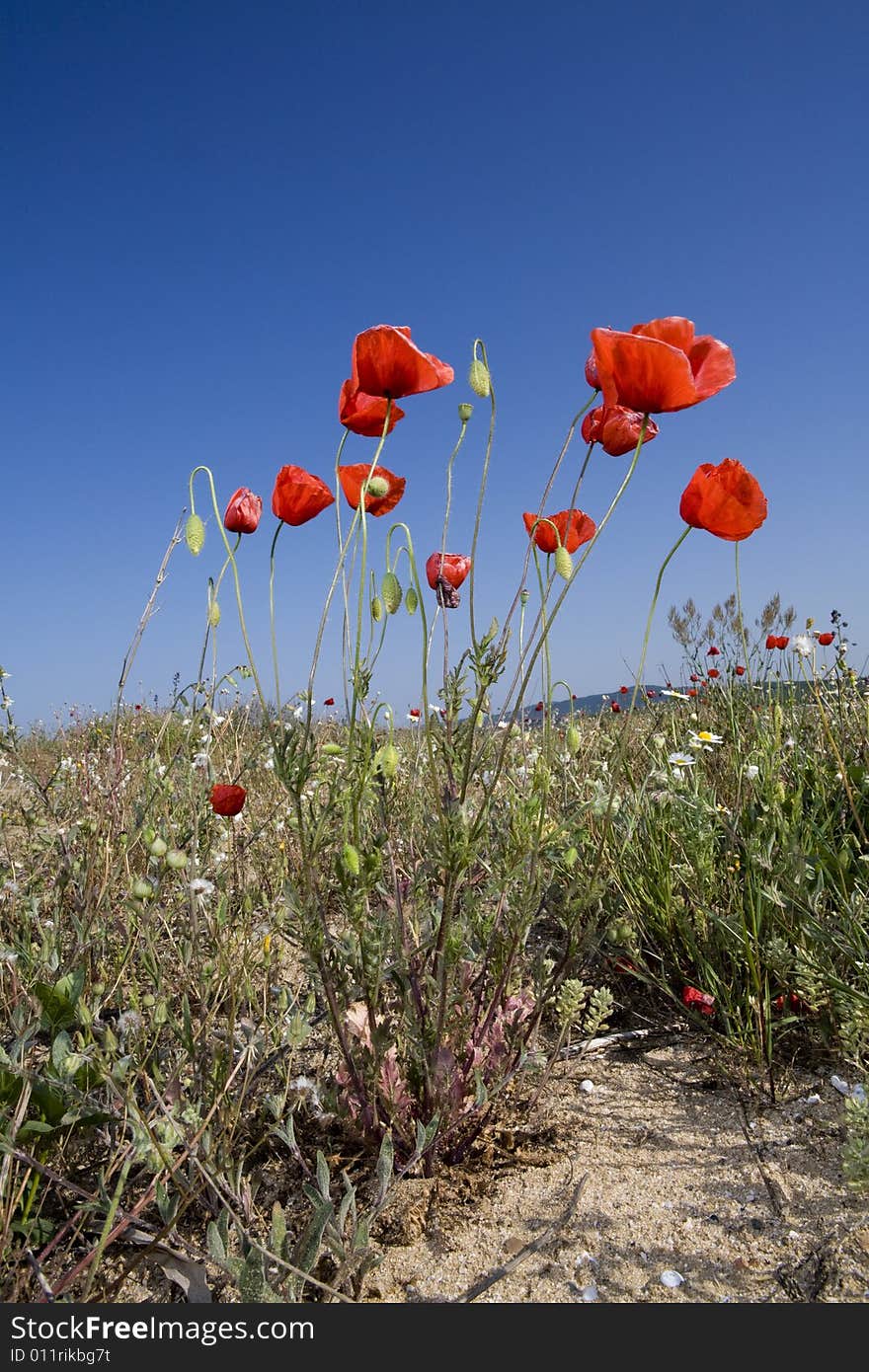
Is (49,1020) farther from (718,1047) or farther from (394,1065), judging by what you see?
(718,1047)

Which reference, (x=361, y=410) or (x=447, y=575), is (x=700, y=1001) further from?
(x=361, y=410)

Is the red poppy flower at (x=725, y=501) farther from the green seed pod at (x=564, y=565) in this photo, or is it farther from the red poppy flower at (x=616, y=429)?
the green seed pod at (x=564, y=565)

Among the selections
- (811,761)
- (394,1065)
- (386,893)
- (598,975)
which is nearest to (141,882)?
(386,893)

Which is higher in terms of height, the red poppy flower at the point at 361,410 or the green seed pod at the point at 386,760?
the red poppy flower at the point at 361,410

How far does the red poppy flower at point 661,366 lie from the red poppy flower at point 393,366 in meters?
0.30

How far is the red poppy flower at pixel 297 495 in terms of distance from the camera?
1595 millimetres

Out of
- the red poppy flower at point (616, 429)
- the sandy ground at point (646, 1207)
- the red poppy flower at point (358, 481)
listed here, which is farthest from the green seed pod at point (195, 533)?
the sandy ground at point (646, 1207)

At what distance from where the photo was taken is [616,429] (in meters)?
1.61

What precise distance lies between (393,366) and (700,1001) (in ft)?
5.81

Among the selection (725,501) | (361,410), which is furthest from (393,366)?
(725,501)

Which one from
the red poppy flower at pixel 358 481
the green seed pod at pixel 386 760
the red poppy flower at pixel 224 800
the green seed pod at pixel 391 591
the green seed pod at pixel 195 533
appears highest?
the red poppy flower at pixel 358 481

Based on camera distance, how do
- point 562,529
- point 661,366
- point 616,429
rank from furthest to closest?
1. point 562,529
2. point 616,429
3. point 661,366

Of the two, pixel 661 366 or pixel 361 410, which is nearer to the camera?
pixel 661 366

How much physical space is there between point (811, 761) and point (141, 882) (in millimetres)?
2392
